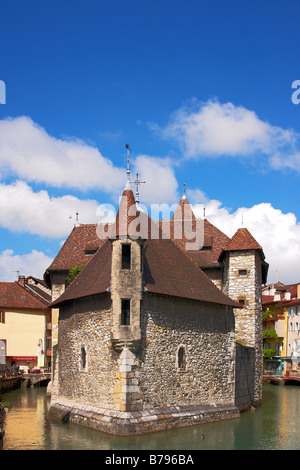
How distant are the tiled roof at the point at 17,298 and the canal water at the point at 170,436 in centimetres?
2297

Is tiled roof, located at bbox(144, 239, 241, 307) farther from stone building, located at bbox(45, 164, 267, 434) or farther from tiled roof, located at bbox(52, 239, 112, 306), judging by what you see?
tiled roof, located at bbox(52, 239, 112, 306)

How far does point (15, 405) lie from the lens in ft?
94.8

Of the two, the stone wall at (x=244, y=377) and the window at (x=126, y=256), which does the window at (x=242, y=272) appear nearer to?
the stone wall at (x=244, y=377)

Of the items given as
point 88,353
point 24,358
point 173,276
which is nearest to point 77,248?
point 173,276

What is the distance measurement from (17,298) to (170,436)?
106 feet

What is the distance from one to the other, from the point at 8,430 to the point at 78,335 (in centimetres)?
438

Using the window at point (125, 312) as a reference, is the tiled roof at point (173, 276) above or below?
above

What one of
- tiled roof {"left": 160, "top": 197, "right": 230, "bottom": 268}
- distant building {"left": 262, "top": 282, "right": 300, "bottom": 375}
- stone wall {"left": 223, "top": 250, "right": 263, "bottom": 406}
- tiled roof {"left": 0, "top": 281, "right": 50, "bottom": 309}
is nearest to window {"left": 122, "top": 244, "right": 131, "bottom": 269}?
stone wall {"left": 223, "top": 250, "right": 263, "bottom": 406}

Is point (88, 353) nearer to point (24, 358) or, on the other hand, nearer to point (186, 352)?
point (186, 352)

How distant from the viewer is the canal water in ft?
57.6

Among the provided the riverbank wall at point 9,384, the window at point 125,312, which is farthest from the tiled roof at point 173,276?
the riverbank wall at point 9,384

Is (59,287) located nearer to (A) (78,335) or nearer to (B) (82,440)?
(A) (78,335)

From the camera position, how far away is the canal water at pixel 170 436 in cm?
1756
